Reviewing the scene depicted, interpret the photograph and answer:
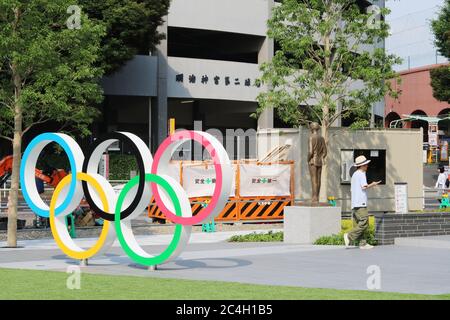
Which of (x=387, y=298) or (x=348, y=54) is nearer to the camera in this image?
(x=387, y=298)

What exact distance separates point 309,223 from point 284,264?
503cm

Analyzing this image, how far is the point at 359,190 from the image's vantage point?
18.6m

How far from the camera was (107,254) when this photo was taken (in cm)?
1809

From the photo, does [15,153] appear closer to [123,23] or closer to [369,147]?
[369,147]

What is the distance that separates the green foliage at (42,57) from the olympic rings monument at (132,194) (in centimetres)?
411

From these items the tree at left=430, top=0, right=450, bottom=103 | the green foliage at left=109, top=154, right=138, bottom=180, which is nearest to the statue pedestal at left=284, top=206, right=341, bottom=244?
the green foliage at left=109, top=154, right=138, bottom=180

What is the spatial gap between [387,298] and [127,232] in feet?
18.0

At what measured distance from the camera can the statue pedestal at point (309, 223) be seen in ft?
68.4

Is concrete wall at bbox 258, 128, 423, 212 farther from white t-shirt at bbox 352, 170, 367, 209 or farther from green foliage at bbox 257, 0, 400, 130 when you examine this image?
white t-shirt at bbox 352, 170, 367, 209

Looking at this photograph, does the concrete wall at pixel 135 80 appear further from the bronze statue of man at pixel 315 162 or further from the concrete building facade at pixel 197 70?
the bronze statue of man at pixel 315 162

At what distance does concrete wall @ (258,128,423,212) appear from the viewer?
3023 centimetres

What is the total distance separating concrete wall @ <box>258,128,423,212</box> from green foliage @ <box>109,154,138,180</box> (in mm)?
18876

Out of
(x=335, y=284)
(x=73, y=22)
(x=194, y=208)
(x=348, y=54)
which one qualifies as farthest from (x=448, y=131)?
(x=335, y=284)
